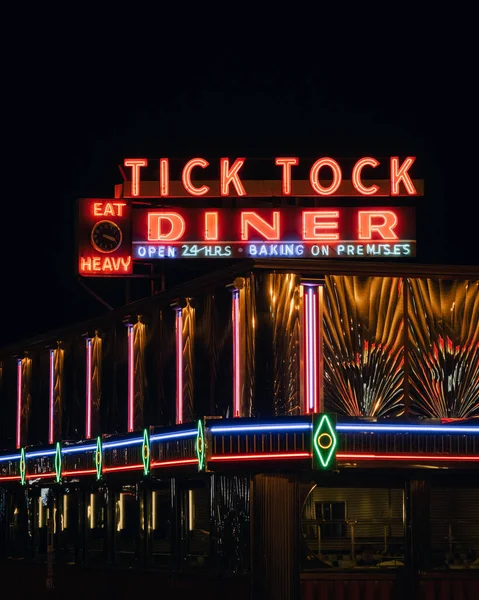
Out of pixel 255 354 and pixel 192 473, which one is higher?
pixel 255 354

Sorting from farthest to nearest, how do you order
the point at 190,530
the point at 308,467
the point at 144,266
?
1. the point at 144,266
2. the point at 190,530
3. the point at 308,467

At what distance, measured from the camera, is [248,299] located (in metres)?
25.9

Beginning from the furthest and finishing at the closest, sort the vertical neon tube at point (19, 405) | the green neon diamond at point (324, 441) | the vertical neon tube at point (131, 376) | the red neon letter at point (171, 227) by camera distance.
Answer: the vertical neon tube at point (19, 405) < the red neon letter at point (171, 227) < the vertical neon tube at point (131, 376) < the green neon diamond at point (324, 441)

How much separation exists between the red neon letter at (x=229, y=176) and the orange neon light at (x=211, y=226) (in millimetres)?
726

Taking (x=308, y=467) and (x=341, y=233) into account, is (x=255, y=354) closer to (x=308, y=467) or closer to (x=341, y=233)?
(x=308, y=467)

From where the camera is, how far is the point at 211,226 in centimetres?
3809

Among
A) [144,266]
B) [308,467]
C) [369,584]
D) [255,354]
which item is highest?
[144,266]

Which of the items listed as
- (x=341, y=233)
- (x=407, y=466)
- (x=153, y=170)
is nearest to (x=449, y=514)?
(x=407, y=466)

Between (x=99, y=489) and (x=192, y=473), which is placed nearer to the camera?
(x=192, y=473)

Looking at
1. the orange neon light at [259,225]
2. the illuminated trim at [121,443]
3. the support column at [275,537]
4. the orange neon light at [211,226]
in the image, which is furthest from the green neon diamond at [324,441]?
the orange neon light at [211,226]

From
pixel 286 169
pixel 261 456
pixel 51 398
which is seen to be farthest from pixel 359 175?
pixel 261 456

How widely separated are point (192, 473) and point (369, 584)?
12.3 ft

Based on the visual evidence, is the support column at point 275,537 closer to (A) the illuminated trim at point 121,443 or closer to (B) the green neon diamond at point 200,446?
(B) the green neon diamond at point 200,446

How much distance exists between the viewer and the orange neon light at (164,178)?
3872 centimetres
